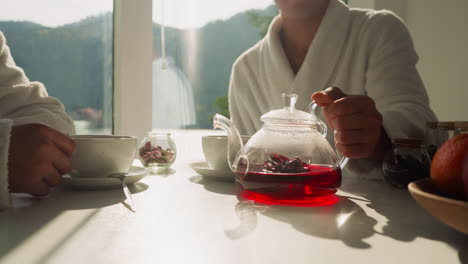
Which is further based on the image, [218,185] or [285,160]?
[218,185]

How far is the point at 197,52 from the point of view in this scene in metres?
1.71

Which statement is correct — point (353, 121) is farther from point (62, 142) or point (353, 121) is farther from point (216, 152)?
point (62, 142)

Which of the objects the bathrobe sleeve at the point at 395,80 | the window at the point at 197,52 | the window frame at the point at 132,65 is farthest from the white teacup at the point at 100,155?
the window at the point at 197,52

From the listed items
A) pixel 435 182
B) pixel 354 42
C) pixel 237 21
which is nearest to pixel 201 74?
pixel 237 21

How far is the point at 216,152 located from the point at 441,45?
1.45m

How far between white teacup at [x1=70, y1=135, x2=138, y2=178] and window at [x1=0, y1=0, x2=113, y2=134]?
42.2 inches

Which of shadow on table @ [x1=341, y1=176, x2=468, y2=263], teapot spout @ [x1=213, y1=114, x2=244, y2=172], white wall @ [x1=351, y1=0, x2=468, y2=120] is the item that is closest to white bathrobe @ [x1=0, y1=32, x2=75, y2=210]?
teapot spout @ [x1=213, y1=114, x2=244, y2=172]

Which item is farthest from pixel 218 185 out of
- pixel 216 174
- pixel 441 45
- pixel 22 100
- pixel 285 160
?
pixel 441 45

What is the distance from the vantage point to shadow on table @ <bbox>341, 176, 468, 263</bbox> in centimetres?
32

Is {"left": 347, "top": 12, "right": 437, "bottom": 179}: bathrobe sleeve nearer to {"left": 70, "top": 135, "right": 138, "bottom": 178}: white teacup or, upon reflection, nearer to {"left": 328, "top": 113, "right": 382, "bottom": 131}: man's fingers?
{"left": 328, "top": 113, "right": 382, "bottom": 131}: man's fingers

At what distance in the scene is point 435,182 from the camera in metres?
0.35

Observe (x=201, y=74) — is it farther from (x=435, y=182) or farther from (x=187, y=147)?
(x=435, y=182)

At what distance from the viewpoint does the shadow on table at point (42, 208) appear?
314mm

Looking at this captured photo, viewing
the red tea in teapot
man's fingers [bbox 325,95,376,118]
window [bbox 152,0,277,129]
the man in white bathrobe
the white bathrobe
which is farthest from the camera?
window [bbox 152,0,277,129]
